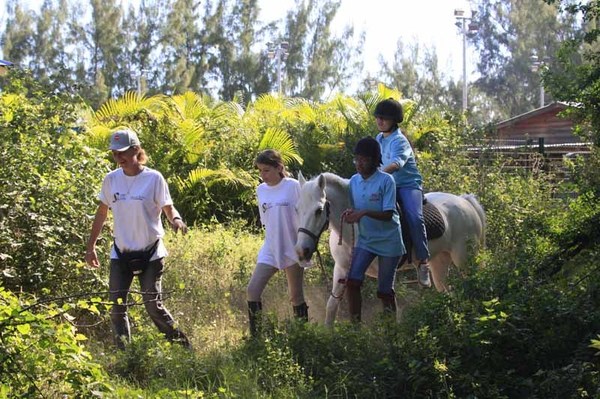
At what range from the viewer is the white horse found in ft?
26.4

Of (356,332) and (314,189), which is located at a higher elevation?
(314,189)

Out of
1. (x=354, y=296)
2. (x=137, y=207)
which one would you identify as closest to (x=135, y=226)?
(x=137, y=207)

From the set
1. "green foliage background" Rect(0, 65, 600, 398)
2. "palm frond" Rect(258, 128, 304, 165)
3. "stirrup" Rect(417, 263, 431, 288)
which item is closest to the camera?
"green foliage background" Rect(0, 65, 600, 398)

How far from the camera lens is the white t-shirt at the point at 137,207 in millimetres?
7793

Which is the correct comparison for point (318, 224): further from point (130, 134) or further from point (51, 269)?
point (51, 269)

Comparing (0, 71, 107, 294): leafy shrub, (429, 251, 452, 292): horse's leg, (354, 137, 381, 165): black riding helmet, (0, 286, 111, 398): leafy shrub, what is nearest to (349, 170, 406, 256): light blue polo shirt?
(354, 137, 381, 165): black riding helmet

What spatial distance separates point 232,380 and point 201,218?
10403mm

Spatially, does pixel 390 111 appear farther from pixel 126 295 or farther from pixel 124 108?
pixel 124 108

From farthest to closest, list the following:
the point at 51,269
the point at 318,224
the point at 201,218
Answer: the point at 201,218 → the point at 51,269 → the point at 318,224

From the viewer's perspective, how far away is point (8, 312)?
17.2ft

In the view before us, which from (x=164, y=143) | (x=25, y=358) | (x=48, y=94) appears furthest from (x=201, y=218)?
(x=25, y=358)

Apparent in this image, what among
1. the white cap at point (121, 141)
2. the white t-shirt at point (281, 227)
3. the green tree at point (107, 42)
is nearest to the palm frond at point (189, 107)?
the white t-shirt at point (281, 227)

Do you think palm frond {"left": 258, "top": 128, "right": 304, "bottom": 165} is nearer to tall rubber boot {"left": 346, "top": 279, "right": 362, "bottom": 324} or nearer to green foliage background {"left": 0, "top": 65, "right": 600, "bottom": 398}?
green foliage background {"left": 0, "top": 65, "right": 600, "bottom": 398}

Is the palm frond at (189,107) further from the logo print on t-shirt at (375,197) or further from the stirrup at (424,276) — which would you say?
the logo print on t-shirt at (375,197)
